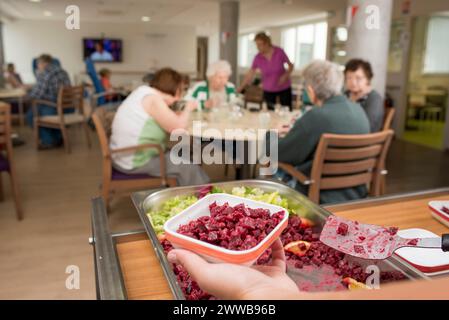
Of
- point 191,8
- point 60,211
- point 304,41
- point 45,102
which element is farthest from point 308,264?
point 304,41

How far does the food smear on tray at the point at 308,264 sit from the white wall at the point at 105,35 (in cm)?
1380

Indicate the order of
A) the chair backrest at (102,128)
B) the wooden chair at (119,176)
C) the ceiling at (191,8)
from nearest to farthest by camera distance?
the chair backrest at (102,128)
the wooden chair at (119,176)
the ceiling at (191,8)

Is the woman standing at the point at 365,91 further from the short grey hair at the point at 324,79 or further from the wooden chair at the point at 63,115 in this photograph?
the wooden chair at the point at 63,115

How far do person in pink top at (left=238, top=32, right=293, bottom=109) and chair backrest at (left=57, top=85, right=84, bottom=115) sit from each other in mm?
2344

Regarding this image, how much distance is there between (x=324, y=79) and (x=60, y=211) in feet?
8.20

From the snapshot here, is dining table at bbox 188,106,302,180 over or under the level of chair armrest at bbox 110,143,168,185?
over

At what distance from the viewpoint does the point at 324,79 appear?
7.99 ft

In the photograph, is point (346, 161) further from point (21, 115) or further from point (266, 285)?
point (21, 115)

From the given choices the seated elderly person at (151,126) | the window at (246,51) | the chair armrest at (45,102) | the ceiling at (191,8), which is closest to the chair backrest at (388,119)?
the seated elderly person at (151,126)

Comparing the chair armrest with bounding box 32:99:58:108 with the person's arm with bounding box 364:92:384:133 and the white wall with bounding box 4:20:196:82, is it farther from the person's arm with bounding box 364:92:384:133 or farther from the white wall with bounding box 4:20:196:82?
the white wall with bounding box 4:20:196:82

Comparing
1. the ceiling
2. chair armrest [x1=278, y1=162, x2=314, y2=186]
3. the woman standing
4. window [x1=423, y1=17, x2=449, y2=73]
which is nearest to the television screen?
the ceiling

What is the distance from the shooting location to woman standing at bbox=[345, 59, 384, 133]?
316cm

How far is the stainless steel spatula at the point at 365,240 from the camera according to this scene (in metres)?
0.98
